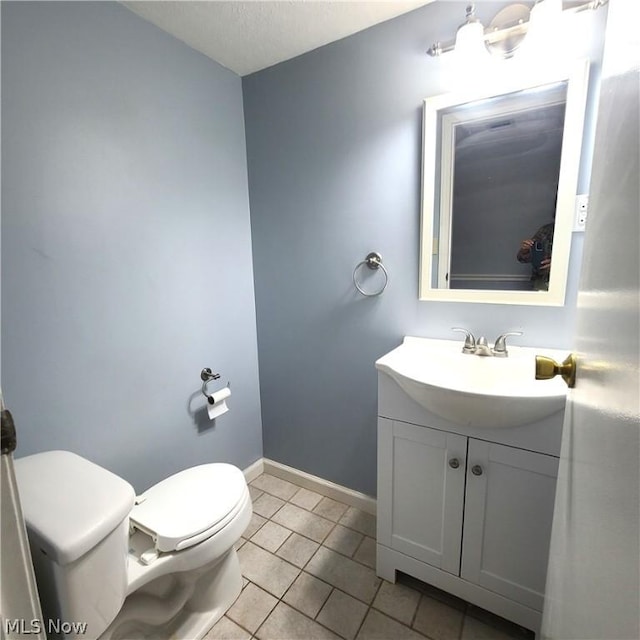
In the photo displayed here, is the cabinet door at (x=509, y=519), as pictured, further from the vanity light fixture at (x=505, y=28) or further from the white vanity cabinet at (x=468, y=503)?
the vanity light fixture at (x=505, y=28)

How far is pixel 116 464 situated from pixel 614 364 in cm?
163

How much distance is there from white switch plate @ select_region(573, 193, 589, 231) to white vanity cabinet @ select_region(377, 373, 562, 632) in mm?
678

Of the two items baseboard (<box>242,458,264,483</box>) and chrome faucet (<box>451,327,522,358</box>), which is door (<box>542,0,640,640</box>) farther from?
baseboard (<box>242,458,264,483</box>)

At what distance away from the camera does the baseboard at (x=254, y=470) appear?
201cm

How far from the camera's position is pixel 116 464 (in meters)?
1.36

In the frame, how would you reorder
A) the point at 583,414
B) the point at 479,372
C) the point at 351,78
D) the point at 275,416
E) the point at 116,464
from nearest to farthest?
the point at 583,414 < the point at 479,372 < the point at 116,464 < the point at 351,78 < the point at 275,416

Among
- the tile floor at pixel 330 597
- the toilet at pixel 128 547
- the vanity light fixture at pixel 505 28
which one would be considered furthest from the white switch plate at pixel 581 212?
the toilet at pixel 128 547

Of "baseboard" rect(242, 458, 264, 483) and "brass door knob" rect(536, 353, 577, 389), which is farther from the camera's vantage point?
"baseboard" rect(242, 458, 264, 483)

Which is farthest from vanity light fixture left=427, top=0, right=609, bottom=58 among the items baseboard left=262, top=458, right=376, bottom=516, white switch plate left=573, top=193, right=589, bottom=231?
baseboard left=262, top=458, right=376, bottom=516

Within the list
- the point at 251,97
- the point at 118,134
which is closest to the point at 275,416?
the point at 118,134

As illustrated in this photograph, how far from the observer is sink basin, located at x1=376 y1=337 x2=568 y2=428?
92cm

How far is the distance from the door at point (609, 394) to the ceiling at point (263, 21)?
3.64 ft

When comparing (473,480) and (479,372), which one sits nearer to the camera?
(473,480)

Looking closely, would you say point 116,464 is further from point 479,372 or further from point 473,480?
point 479,372
